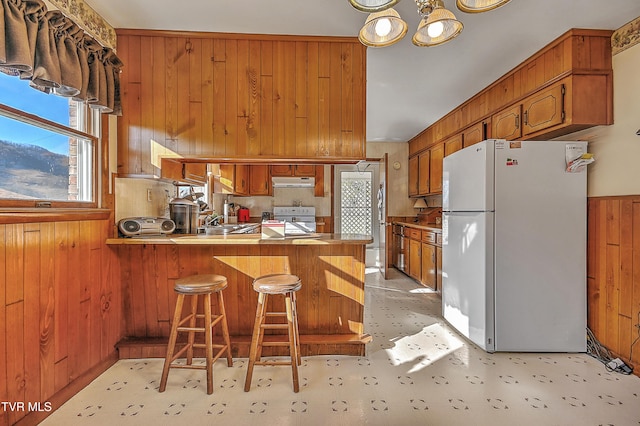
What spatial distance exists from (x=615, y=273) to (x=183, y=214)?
136 inches

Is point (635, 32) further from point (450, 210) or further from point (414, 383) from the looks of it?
point (414, 383)

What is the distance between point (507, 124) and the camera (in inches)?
Result: 116

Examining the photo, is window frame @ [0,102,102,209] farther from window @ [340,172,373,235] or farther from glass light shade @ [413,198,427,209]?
glass light shade @ [413,198,427,209]

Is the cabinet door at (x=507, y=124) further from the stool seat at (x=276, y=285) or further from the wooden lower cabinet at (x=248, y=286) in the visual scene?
the stool seat at (x=276, y=285)

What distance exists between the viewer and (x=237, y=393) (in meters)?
1.85

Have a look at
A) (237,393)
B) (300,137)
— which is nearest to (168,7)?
(300,137)

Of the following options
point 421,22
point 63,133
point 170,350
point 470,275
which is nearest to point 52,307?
point 170,350

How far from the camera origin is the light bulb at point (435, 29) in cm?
166

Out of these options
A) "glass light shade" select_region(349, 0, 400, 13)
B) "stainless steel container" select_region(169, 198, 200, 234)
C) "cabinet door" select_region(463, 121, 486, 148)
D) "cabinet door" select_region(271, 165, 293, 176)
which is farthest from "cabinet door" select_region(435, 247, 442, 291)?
"glass light shade" select_region(349, 0, 400, 13)

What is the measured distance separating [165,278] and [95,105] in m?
1.29

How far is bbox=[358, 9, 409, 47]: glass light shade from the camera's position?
158cm

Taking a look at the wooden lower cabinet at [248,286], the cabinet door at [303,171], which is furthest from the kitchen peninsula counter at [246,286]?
the cabinet door at [303,171]

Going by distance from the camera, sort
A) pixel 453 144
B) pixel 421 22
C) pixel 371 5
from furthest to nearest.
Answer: pixel 453 144
pixel 421 22
pixel 371 5

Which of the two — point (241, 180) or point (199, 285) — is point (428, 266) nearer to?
point (241, 180)
